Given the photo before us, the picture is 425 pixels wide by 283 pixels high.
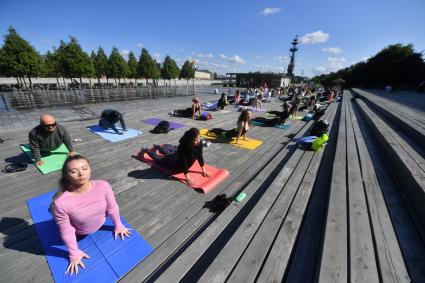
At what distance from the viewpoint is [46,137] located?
4309 millimetres

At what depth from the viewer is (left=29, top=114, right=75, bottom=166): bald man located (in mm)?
4020

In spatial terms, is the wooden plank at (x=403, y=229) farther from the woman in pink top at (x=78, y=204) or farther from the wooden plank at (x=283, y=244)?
the woman in pink top at (x=78, y=204)

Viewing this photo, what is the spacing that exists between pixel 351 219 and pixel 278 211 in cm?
88

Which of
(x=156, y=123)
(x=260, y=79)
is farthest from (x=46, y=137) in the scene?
(x=260, y=79)

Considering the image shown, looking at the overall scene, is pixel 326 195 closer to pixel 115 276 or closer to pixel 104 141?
pixel 115 276

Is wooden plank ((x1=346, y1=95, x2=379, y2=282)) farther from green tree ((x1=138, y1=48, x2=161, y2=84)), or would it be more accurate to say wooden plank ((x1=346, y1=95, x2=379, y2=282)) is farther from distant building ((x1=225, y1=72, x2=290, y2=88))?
distant building ((x1=225, y1=72, x2=290, y2=88))

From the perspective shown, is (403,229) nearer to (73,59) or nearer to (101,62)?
(73,59)

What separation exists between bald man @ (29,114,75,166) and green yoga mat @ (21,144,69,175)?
13 centimetres

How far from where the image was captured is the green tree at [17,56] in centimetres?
1529

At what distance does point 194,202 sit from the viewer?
3299 millimetres

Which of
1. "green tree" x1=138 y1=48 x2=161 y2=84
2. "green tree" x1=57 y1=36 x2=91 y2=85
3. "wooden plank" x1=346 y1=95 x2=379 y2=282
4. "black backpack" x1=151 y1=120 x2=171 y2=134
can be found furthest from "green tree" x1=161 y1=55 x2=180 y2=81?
"wooden plank" x1=346 y1=95 x2=379 y2=282

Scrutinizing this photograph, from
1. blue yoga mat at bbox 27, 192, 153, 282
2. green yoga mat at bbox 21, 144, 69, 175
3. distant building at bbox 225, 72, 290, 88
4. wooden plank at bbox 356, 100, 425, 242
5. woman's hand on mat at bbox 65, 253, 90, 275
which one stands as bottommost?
blue yoga mat at bbox 27, 192, 153, 282

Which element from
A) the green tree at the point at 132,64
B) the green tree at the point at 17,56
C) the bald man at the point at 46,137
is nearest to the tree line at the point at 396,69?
the green tree at the point at 132,64

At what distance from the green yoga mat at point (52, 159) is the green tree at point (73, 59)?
2023 centimetres
